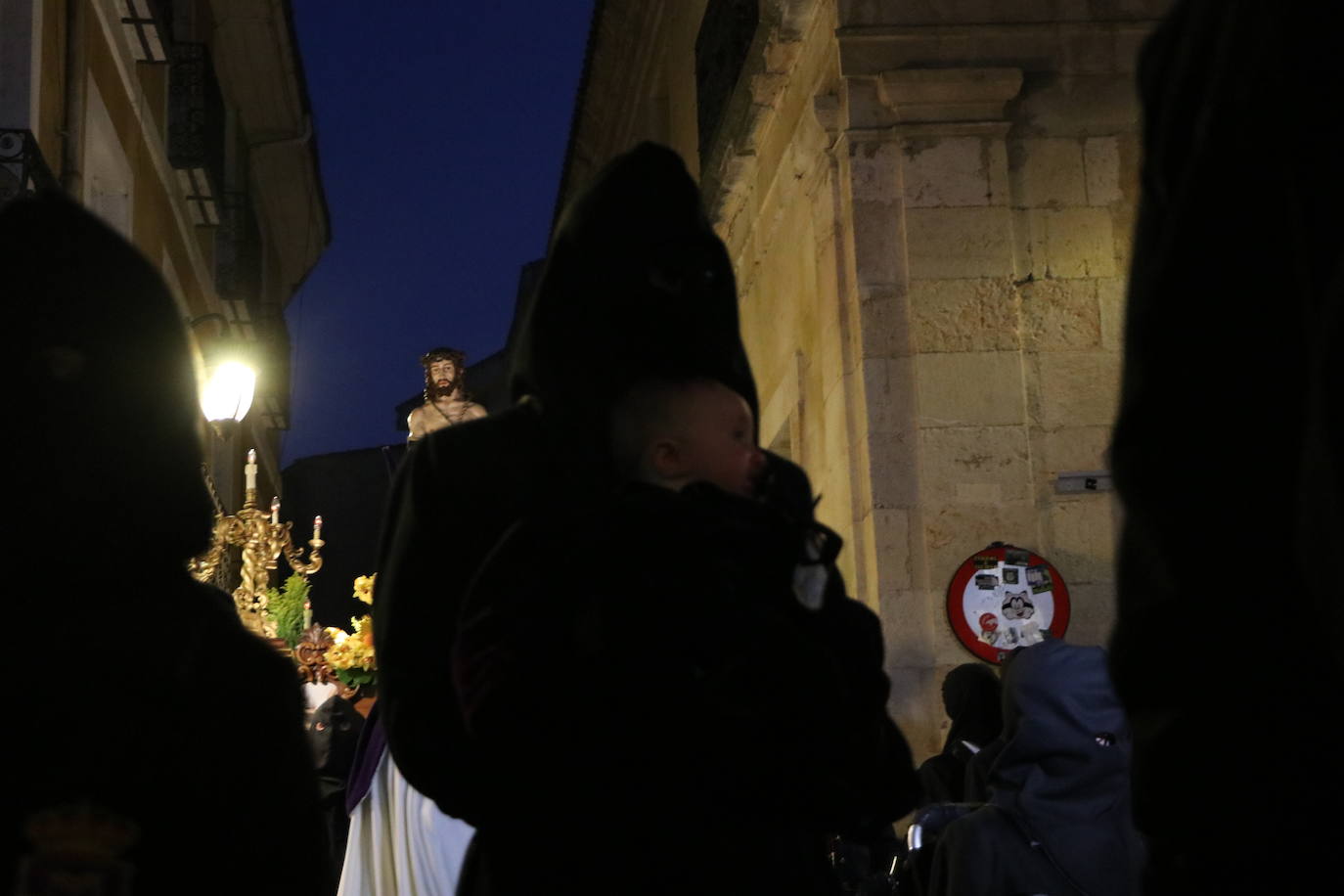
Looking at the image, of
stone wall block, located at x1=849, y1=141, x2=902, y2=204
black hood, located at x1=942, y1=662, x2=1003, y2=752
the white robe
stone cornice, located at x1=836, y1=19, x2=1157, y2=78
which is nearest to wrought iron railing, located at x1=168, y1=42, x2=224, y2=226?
stone cornice, located at x1=836, y1=19, x2=1157, y2=78

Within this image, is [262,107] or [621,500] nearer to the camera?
[621,500]

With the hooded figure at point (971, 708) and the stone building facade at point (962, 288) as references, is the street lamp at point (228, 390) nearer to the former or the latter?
the stone building facade at point (962, 288)

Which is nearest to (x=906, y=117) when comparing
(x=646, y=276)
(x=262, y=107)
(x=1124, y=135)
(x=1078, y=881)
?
(x=1124, y=135)

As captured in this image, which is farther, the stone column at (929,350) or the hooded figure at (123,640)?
the stone column at (929,350)

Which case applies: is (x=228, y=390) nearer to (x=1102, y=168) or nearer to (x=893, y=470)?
(x=893, y=470)

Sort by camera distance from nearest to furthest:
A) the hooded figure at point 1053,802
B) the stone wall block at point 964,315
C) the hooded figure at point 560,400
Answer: the hooded figure at point 560,400, the hooded figure at point 1053,802, the stone wall block at point 964,315

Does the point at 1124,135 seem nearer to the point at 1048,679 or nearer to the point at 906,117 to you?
the point at 906,117

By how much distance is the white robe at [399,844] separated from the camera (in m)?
4.62

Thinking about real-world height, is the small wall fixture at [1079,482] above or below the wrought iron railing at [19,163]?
below

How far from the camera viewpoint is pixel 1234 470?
1.30 meters

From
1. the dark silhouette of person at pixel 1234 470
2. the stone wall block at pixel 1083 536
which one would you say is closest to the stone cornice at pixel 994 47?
the stone wall block at pixel 1083 536

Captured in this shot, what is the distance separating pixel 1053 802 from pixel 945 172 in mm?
7255

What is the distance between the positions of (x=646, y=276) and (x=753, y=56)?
11.1m

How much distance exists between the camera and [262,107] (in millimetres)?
25250
